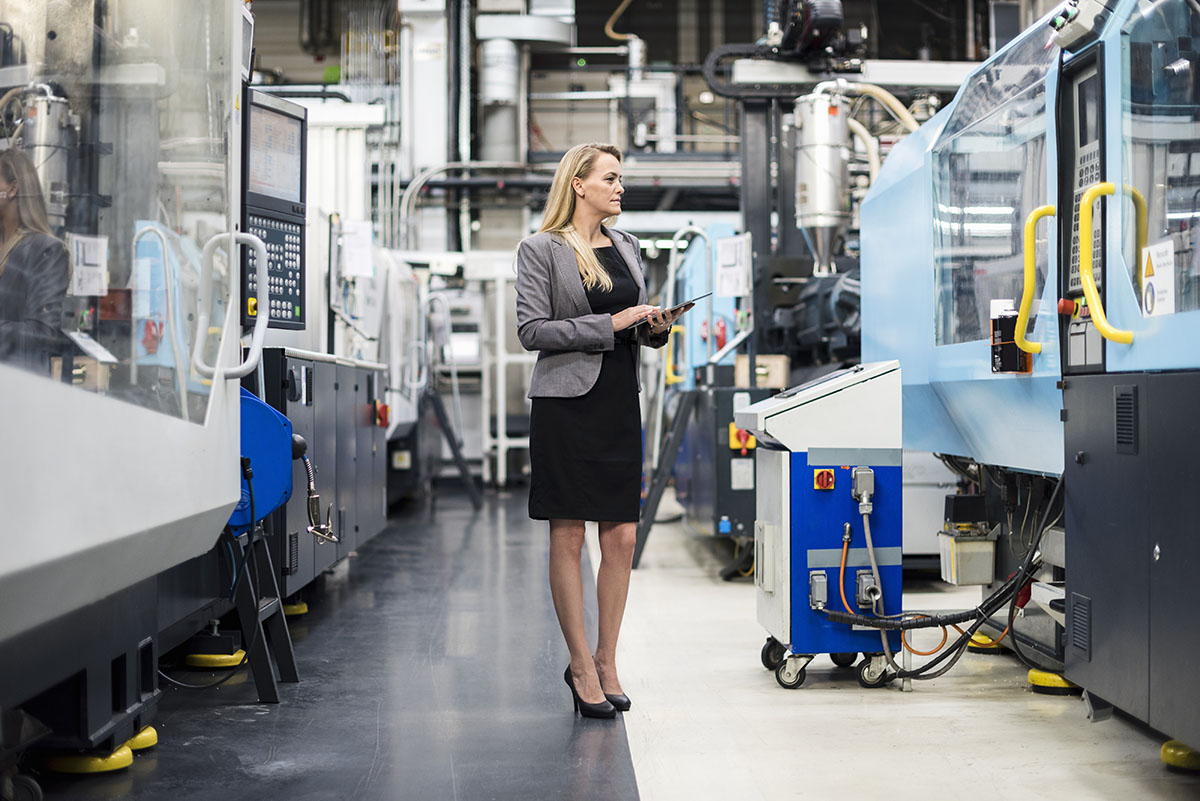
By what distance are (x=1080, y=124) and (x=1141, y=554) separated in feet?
3.16

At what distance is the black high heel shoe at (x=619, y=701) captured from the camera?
3.01 m

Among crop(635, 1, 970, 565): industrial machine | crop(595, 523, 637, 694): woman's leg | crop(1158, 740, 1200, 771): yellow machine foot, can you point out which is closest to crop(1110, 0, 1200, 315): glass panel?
crop(1158, 740, 1200, 771): yellow machine foot

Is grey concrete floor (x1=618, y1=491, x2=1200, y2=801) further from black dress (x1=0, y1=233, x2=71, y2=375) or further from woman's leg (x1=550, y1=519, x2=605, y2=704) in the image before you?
black dress (x1=0, y1=233, x2=71, y2=375)

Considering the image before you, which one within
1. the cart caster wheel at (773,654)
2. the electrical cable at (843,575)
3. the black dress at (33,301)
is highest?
the black dress at (33,301)

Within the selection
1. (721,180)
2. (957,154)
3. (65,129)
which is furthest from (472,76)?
(65,129)

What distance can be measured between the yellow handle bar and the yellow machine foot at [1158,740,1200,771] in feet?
2.94

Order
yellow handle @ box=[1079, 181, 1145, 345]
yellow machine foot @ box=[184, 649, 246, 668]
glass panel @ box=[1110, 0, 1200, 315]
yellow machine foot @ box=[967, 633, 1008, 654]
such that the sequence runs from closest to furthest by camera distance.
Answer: glass panel @ box=[1110, 0, 1200, 315] → yellow handle @ box=[1079, 181, 1145, 345] → yellow machine foot @ box=[184, 649, 246, 668] → yellow machine foot @ box=[967, 633, 1008, 654]

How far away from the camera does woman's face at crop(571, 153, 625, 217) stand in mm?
3043

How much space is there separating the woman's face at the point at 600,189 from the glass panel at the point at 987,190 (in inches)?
41.1

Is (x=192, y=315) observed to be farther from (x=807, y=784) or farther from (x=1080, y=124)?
(x=1080, y=124)

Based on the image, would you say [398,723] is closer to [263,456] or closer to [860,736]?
[263,456]

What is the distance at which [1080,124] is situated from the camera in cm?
256

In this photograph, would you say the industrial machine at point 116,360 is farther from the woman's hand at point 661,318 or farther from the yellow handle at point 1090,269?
the yellow handle at point 1090,269

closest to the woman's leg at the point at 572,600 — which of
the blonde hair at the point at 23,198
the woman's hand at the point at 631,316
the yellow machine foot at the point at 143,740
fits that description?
the woman's hand at the point at 631,316
